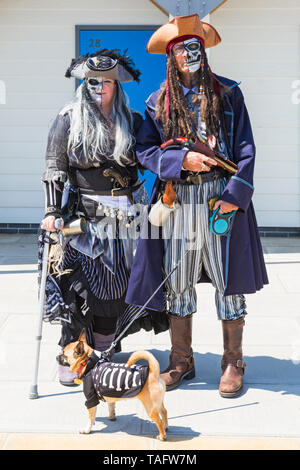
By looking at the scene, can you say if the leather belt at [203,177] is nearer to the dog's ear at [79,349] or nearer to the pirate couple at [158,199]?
the pirate couple at [158,199]

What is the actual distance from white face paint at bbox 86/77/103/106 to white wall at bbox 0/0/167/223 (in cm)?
441

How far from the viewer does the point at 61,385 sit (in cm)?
370

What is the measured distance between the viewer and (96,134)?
3.51 meters

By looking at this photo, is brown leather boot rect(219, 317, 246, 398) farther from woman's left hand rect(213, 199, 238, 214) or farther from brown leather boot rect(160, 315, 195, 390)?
woman's left hand rect(213, 199, 238, 214)

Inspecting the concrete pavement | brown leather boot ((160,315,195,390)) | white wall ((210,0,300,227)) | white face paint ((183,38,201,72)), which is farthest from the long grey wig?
white wall ((210,0,300,227))

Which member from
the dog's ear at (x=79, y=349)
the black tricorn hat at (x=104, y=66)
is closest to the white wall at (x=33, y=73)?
the black tricorn hat at (x=104, y=66)

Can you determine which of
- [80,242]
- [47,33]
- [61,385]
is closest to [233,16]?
[47,33]

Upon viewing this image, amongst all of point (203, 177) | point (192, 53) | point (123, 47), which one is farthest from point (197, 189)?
point (123, 47)

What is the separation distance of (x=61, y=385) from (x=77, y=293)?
0.53m

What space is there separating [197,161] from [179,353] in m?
1.15

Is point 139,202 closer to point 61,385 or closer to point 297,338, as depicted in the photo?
point 61,385

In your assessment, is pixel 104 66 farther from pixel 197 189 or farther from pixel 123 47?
pixel 123 47

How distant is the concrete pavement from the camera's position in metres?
3.06

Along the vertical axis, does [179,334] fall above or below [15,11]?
below
